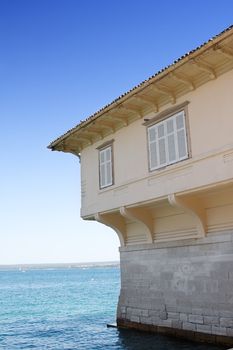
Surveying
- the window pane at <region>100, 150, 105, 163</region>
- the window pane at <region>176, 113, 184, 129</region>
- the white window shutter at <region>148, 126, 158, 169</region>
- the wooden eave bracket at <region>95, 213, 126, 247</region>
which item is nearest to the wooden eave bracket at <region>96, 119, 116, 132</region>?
the window pane at <region>100, 150, 105, 163</region>

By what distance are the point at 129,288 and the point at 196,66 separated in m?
8.90

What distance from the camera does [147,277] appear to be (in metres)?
15.2

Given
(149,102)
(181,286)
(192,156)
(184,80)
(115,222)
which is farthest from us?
(115,222)

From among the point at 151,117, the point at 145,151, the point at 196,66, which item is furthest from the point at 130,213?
the point at 196,66

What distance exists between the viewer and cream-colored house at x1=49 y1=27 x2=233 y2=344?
1165 cm

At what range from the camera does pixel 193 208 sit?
12648mm

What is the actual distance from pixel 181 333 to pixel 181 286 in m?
1.46

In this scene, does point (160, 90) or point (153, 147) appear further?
point (153, 147)

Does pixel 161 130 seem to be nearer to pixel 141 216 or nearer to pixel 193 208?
pixel 193 208

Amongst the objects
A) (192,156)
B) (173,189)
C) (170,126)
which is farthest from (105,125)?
(192,156)

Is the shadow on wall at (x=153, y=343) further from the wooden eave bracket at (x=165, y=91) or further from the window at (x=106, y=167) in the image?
the wooden eave bracket at (x=165, y=91)

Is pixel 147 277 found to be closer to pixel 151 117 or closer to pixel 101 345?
pixel 101 345

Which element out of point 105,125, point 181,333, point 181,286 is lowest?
point 181,333

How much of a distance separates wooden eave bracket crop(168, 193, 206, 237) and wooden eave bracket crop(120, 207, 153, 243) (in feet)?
7.23
